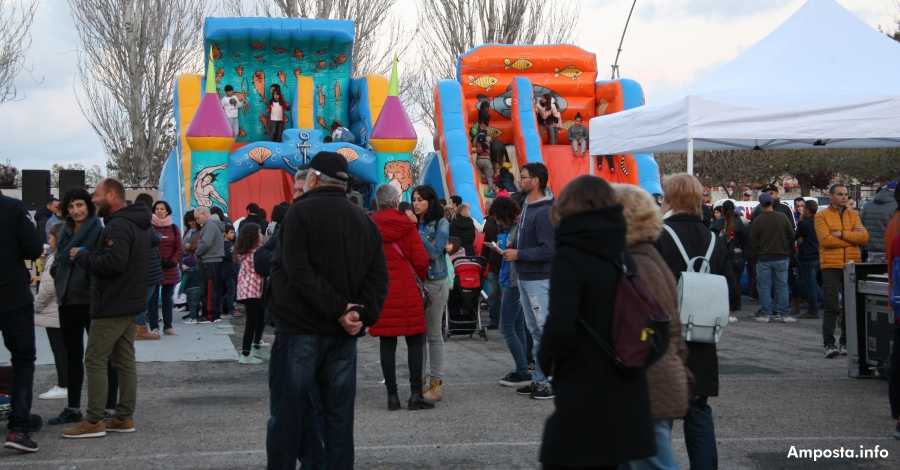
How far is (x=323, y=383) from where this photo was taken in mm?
5199

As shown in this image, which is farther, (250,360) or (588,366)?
(250,360)

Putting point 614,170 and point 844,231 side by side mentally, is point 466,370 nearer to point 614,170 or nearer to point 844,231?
point 844,231

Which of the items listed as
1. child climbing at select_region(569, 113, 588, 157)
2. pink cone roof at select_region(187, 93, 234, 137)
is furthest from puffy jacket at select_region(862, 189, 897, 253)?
pink cone roof at select_region(187, 93, 234, 137)

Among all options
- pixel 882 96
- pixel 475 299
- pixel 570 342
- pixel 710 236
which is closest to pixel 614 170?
pixel 475 299

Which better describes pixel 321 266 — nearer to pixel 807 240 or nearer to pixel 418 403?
pixel 418 403

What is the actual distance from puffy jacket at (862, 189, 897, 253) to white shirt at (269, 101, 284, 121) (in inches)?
598

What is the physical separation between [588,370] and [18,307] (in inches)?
170

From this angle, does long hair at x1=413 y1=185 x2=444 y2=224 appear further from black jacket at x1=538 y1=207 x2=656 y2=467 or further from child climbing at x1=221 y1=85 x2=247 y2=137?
child climbing at x1=221 y1=85 x2=247 y2=137

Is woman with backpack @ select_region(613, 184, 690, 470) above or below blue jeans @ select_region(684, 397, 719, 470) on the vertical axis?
above

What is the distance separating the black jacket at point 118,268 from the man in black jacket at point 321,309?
1.90 m

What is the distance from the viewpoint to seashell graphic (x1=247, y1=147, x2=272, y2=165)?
2146 cm

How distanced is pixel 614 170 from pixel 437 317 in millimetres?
14314

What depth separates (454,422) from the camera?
7.42 meters

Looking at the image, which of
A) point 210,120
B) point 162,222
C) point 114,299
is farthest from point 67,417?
point 210,120
